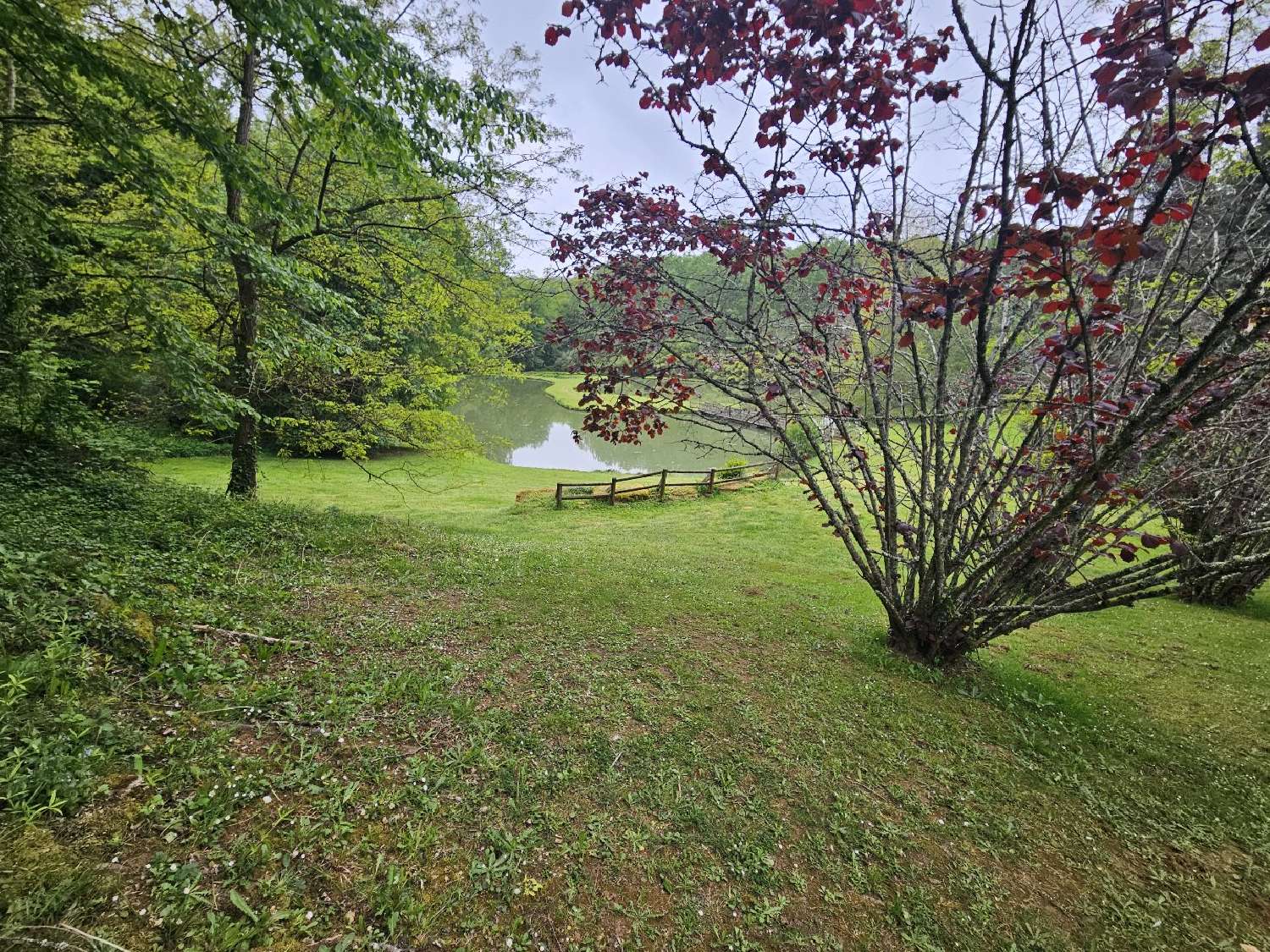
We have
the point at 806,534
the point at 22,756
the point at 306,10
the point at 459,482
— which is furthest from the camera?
the point at 459,482

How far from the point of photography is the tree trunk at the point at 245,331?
594 cm

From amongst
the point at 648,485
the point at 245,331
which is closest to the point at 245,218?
the point at 245,331

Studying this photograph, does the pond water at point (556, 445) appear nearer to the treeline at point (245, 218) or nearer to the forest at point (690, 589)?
the treeline at point (245, 218)

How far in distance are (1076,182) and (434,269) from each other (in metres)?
7.88

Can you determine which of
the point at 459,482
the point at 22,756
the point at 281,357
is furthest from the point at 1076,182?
the point at 459,482

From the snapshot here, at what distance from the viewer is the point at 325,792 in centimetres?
Result: 209

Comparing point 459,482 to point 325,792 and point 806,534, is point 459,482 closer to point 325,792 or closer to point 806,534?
point 806,534

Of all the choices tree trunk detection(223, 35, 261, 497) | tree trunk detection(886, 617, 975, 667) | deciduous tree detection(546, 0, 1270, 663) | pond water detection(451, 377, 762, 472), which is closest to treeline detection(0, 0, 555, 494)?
Answer: tree trunk detection(223, 35, 261, 497)

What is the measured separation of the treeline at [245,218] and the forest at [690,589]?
7 cm

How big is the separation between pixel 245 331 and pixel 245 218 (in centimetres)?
172

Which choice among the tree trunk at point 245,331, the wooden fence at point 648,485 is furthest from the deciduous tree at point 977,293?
the wooden fence at point 648,485

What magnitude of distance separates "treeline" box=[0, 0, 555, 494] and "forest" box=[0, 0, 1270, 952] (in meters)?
0.07

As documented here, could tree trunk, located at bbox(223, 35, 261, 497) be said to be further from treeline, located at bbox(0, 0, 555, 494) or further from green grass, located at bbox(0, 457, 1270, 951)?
green grass, located at bbox(0, 457, 1270, 951)

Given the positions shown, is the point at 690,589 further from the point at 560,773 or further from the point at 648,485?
the point at 648,485
